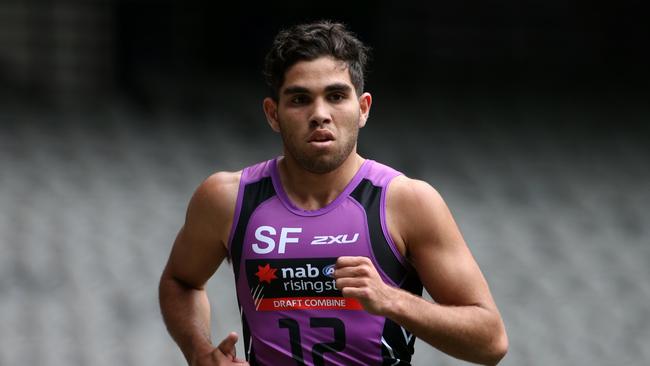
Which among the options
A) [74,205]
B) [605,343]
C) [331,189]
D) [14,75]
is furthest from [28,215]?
[331,189]

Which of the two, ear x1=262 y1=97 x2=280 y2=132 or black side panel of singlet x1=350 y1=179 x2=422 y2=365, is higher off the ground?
ear x1=262 y1=97 x2=280 y2=132

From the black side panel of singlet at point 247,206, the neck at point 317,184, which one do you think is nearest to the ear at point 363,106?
the neck at point 317,184

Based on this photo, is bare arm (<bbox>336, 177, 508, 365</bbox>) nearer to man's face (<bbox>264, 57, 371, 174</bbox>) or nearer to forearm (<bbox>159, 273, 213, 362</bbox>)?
man's face (<bbox>264, 57, 371, 174</bbox>)

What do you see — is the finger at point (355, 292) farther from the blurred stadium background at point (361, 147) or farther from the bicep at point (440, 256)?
the blurred stadium background at point (361, 147)

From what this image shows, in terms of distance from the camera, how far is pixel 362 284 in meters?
3.26

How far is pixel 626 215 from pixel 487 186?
4.23 feet

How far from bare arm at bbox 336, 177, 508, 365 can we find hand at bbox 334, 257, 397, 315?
6.6 inches

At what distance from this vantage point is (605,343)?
8883mm

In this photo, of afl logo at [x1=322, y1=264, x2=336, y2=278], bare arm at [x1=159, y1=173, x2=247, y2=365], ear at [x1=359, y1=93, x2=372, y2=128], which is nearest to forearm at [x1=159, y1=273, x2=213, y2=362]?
bare arm at [x1=159, y1=173, x2=247, y2=365]

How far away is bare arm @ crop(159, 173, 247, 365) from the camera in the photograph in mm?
3852

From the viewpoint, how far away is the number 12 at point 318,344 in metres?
3.67

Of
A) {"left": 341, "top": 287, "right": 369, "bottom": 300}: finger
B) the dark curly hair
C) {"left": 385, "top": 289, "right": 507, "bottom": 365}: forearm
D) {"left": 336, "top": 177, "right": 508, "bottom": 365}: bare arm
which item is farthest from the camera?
the dark curly hair

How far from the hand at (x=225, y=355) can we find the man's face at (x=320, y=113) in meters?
0.60

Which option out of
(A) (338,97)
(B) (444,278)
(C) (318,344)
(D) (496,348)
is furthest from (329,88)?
(D) (496,348)
